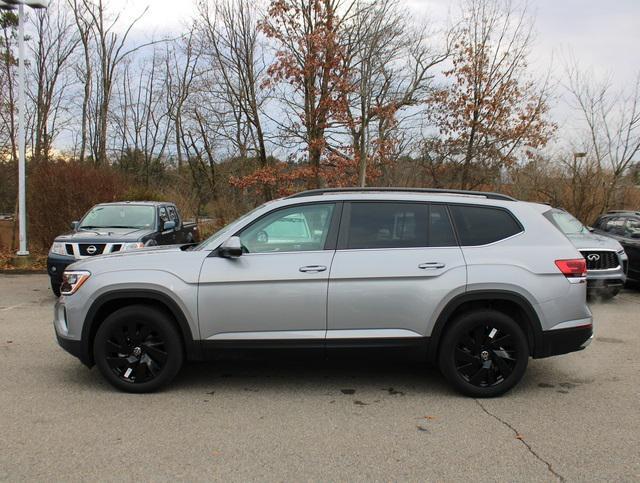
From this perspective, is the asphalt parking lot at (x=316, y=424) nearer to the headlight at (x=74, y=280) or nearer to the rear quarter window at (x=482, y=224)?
the headlight at (x=74, y=280)

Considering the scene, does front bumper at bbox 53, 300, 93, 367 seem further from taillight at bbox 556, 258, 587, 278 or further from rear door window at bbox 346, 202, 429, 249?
taillight at bbox 556, 258, 587, 278

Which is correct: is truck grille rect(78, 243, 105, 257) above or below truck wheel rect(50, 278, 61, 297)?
above

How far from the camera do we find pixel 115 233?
30.3 feet

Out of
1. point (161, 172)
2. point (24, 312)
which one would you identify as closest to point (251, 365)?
point (24, 312)

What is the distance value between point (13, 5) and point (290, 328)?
12.9 m

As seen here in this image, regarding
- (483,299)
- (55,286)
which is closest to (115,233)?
(55,286)

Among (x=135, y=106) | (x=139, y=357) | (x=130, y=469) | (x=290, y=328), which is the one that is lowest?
(x=130, y=469)

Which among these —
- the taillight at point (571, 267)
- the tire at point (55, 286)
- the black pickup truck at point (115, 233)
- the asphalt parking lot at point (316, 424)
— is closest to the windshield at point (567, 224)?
the asphalt parking lot at point (316, 424)

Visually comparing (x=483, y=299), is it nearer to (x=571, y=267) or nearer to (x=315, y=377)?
(x=571, y=267)

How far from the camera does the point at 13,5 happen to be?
12.8m

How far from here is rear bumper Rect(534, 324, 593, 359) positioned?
14.4 feet

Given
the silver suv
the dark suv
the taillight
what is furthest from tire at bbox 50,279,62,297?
the dark suv

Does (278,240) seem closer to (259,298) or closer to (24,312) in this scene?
(259,298)

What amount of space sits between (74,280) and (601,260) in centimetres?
824
